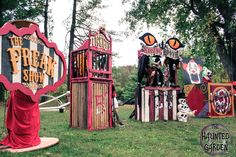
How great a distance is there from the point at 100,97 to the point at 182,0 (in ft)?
34.2

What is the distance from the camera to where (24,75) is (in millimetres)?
6258

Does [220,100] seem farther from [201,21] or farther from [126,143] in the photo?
[126,143]

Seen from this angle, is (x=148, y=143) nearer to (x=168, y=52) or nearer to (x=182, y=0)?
(x=168, y=52)

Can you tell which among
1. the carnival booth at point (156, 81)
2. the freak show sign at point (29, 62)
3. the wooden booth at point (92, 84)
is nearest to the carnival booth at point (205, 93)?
the carnival booth at point (156, 81)

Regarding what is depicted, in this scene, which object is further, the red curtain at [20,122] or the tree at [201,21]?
the tree at [201,21]

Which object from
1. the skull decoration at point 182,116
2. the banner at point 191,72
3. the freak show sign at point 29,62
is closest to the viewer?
the freak show sign at point 29,62

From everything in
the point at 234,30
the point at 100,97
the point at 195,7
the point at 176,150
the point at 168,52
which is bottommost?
the point at 176,150

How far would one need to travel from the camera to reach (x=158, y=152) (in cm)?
626

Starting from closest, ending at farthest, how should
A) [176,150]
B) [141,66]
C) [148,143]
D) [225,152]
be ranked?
1. [225,152]
2. [176,150]
3. [148,143]
4. [141,66]

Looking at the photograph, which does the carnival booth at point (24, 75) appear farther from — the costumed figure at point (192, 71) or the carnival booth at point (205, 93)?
the costumed figure at point (192, 71)

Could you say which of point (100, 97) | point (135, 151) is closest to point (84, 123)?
point (100, 97)

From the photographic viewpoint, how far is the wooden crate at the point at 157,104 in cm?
1189

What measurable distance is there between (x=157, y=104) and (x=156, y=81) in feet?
2.71

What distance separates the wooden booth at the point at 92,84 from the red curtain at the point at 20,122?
2.87 meters
